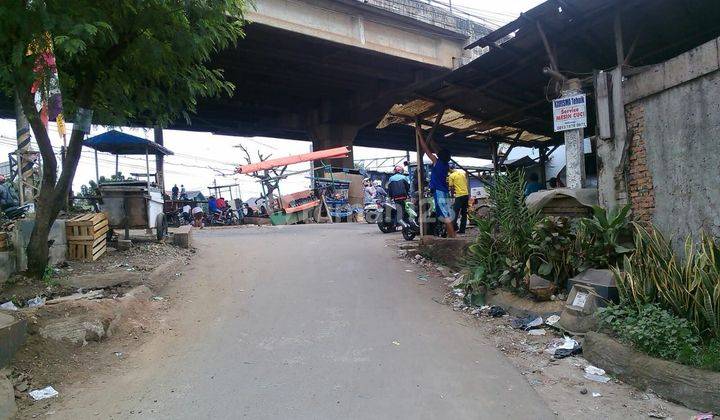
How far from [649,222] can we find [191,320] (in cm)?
515

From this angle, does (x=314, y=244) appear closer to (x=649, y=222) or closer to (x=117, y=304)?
(x=117, y=304)

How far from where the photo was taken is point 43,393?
12.0ft

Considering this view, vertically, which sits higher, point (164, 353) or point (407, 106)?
point (407, 106)

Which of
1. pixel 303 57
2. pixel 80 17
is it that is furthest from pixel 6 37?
pixel 303 57

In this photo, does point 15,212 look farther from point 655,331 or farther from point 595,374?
point 655,331

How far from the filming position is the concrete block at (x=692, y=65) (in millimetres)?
4570

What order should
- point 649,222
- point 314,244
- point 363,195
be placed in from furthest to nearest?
point 363,195
point 314,244
point 649,222

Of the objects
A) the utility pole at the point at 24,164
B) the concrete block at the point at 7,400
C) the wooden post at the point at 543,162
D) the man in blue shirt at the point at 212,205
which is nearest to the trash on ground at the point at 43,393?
the concrete block at the point at 7,400

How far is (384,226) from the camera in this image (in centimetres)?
1263

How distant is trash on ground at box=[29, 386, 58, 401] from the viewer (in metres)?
3.61

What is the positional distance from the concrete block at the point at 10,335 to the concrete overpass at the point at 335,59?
13.0 meters

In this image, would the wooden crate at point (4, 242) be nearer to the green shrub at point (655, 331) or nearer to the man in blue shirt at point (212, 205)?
the green shrub at point (655, 331)

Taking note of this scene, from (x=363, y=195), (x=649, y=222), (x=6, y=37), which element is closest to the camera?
(x=6, y=37)

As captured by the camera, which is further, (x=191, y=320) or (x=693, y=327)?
(x=191, y=320)
